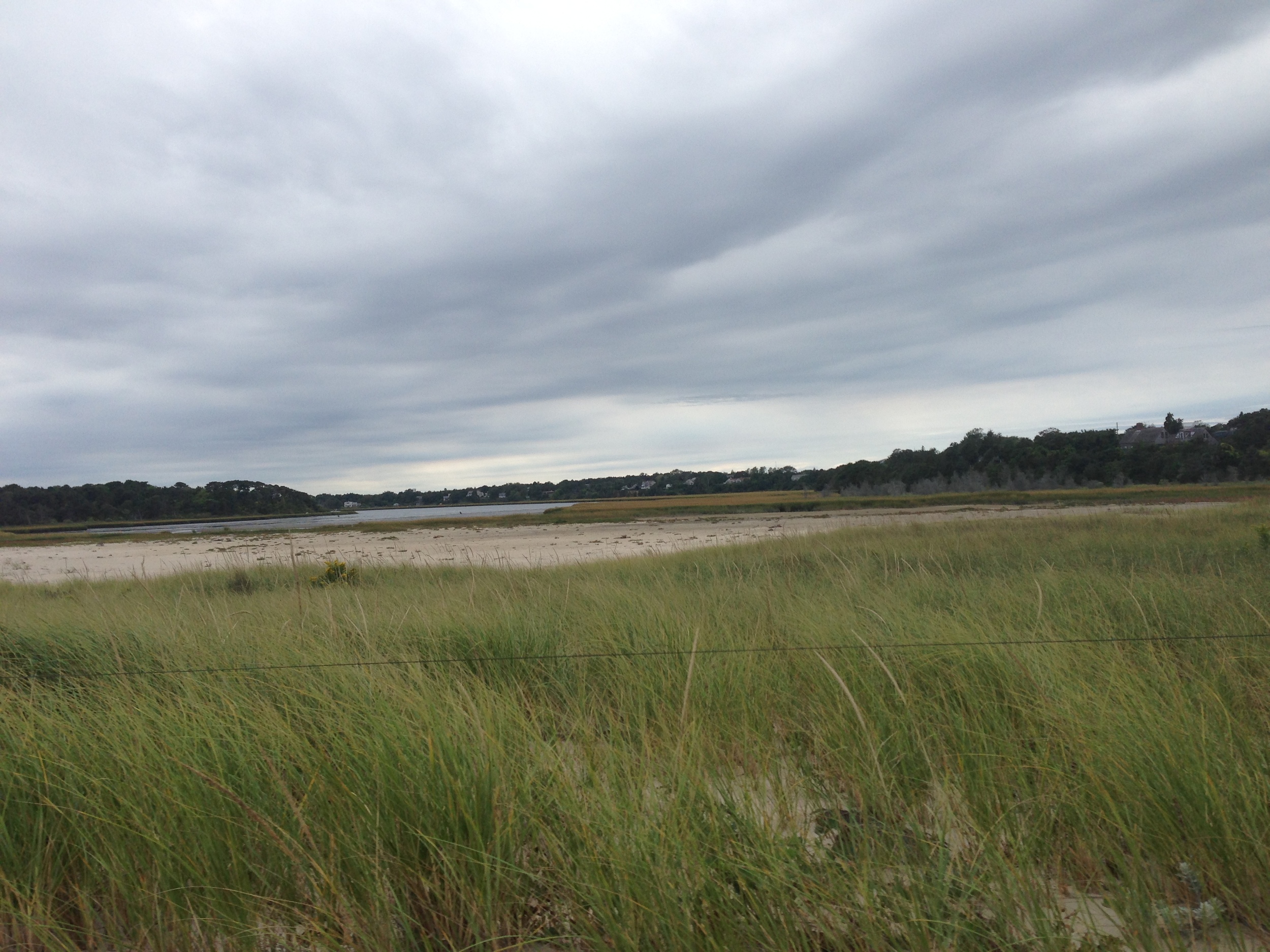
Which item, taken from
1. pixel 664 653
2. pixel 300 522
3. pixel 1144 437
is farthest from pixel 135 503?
pixel 1144 437

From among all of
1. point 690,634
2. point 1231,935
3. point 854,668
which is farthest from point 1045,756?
point 690,634

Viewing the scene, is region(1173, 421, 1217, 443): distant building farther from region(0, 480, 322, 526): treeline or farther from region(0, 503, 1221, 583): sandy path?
region(0, 480, 322, 526): treeline

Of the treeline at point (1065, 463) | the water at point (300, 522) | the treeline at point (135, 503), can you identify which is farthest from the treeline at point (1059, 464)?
the treeline at point (135, 503)

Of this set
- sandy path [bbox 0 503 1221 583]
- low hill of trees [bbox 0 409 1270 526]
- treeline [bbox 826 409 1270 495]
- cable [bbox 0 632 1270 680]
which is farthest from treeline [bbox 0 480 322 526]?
cable [bbox 0 632 1270 680]

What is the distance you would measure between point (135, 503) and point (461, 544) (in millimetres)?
85696

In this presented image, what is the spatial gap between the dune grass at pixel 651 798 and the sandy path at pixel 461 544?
902cm

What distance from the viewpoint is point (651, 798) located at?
5.95 feet

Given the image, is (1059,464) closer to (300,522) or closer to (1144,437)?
A: (1144,437)

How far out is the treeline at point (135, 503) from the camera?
84.6 metres

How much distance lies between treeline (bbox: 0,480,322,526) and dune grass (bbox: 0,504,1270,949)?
→ 106 meters

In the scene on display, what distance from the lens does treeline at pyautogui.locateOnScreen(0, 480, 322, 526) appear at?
84.6m

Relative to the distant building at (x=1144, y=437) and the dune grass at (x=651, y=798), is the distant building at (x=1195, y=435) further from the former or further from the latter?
the dune grass at (x=651, y=798)

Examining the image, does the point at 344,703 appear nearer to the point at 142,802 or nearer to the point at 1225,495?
the point at 142,802

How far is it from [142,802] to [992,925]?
2376mm
